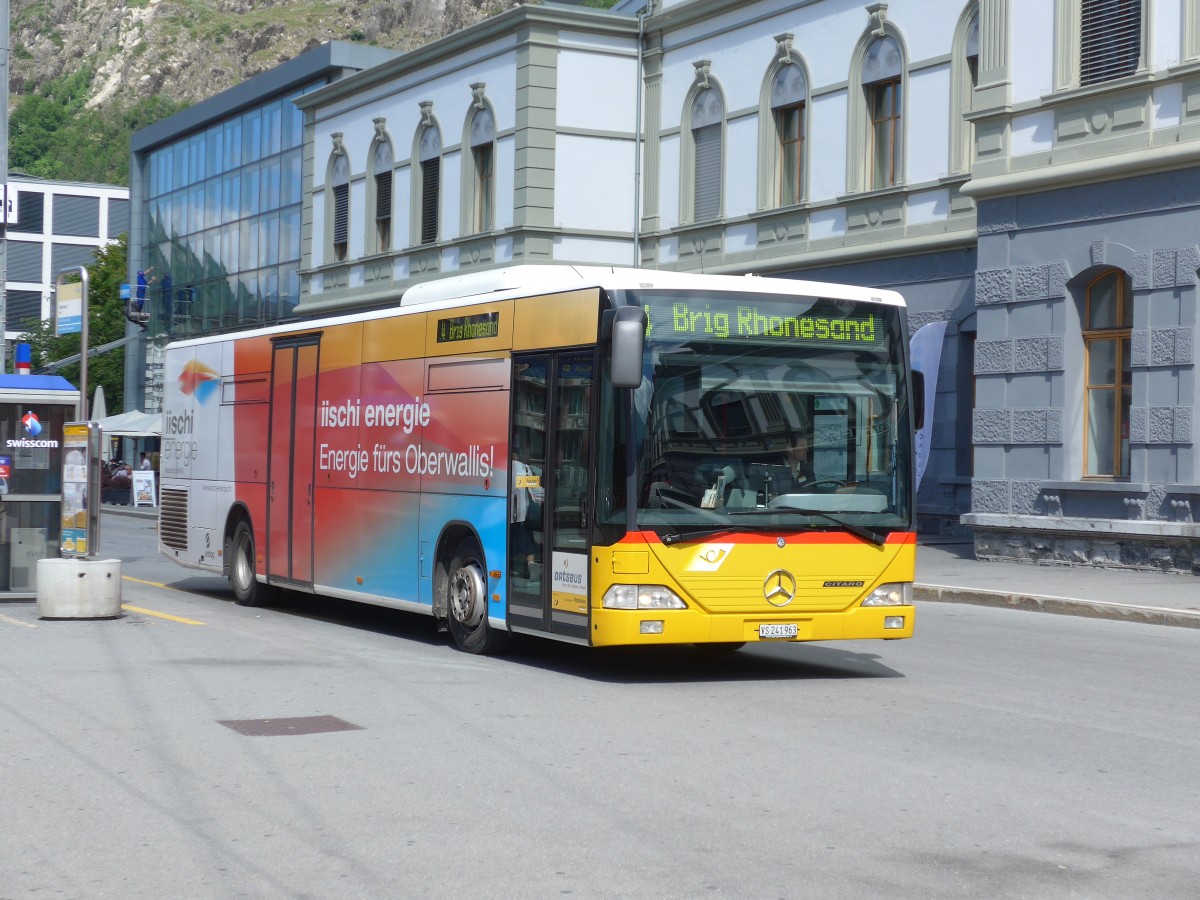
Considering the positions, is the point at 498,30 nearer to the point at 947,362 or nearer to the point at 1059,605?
the point at 947,362

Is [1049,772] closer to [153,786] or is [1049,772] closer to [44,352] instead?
[153,786]

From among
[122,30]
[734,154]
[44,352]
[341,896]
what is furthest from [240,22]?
[341,896]

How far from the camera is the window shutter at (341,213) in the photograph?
40875mm

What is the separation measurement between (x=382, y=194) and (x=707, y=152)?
10.6m

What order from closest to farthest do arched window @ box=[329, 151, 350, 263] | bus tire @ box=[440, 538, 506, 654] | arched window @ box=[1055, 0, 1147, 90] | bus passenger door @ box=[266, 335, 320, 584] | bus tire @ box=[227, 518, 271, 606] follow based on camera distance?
bus tire @ box=[440, 538, 506, 654] < bus passenger door @ box=[266, 335, 320, 584] < bus tire @ box=[227, 518, 271, 606] < arched window @ box=[1055, 0, 1147, 90] < arched window @ box=[329, 151, 350, 263]

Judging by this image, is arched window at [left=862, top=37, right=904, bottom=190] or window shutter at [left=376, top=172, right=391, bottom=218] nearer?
arched window at [left=862, top=37, right=904, bottom=190]

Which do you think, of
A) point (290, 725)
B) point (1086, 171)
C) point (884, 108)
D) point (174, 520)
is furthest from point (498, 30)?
point (290, 725)

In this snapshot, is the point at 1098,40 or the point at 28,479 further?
the point at 1098,40

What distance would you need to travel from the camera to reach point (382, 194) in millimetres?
39375

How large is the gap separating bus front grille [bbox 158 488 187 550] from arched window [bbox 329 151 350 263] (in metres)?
21.1

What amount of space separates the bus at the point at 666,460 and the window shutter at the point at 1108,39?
1077 cm

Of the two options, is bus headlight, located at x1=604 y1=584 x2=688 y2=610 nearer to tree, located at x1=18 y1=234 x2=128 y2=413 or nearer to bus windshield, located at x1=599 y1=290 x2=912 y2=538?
bus windshield, located at x1=599 y1=290 x2=912 y2=538

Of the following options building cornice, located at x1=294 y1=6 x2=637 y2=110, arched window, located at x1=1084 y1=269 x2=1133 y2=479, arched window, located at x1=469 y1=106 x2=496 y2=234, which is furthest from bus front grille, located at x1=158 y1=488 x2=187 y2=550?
arched window, located at x1=469 y1=106 x2=496 y2=234

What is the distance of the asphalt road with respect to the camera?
6223 millimetres
